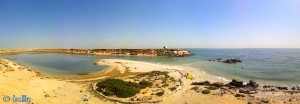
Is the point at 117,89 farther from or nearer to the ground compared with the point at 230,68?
farther from the ground

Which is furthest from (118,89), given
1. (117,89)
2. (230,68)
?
(230,68)

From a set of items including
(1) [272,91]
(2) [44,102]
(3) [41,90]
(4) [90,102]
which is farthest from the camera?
(1) [272,91]

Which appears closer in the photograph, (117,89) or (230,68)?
(117,89)

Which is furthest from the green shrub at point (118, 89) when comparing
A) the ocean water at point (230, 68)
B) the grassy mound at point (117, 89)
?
the ocean water at point (230, 68)

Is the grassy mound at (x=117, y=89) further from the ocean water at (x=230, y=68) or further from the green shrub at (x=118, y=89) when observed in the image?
the ocean water at (x=230, y=68)

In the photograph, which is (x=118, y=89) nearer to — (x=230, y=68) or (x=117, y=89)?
(x=117, y=89)

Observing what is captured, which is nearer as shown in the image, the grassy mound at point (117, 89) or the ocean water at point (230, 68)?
the grassy mound at point (117, 89)

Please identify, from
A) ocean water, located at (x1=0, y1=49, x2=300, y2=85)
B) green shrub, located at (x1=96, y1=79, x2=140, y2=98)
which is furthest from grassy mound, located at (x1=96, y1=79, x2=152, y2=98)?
ocean water, located at (x1=0, y1=49, x2=300, y2=85)

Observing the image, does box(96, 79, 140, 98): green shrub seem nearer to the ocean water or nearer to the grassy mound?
the grassy mound

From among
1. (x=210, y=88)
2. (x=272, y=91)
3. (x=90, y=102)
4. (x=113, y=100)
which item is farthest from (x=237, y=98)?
(x=90, y=102)

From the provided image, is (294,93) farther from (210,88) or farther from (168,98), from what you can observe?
(168,98)

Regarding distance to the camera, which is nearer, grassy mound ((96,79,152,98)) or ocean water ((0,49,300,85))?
grassy mound ((96,79,152,98))
